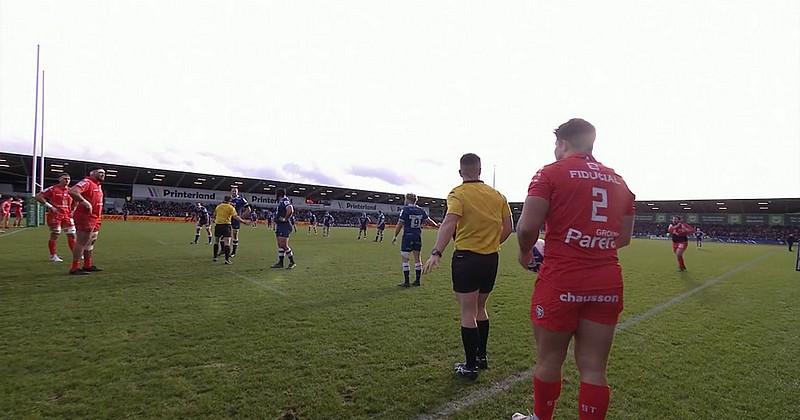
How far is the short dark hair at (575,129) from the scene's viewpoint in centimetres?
258

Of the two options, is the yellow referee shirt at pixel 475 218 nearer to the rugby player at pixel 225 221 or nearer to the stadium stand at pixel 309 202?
the rugby player at pixel 225 221

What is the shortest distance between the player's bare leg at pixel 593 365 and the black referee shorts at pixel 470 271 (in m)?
1.46

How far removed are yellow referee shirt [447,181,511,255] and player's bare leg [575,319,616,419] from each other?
156cm

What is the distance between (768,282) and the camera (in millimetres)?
12258

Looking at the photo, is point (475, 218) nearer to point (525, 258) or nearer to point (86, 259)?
point (525, 258)

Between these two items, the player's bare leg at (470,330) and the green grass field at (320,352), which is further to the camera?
the player's bare leg at (470,330)

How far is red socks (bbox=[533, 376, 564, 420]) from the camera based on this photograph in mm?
2543

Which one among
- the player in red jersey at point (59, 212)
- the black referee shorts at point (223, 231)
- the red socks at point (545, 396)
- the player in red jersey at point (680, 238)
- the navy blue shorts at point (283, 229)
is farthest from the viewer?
the player in red jersey at point (680, 238)

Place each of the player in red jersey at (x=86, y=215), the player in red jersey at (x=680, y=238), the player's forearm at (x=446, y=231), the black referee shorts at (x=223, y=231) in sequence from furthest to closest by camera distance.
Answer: the player in red jersey at (x=680, y=238), the black referee shorts at (x=223, y=231), the player in red jersey at (x=86, y=215), the player's forearm at (x=446, y=231)

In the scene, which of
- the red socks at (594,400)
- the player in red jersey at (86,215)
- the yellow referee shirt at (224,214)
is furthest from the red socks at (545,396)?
the yellow referee shirt at (224,214)

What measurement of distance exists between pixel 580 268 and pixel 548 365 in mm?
641

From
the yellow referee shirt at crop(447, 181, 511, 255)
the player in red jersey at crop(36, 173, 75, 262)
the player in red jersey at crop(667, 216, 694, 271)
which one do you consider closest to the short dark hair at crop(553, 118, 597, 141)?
the yellow referee shirt at crop(447, 181, 511, 255)

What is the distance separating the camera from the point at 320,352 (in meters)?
4.55

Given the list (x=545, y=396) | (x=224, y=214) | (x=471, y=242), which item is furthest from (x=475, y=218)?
(x=224, y=214)
